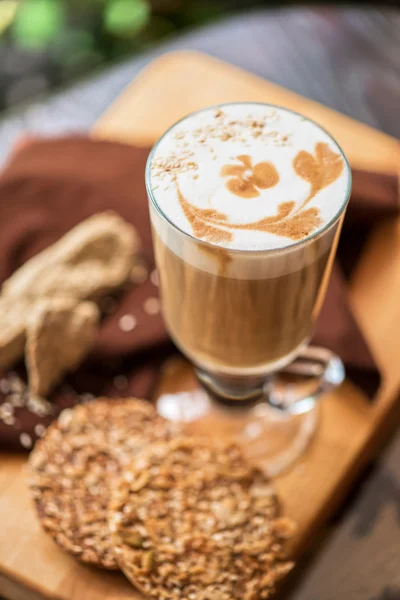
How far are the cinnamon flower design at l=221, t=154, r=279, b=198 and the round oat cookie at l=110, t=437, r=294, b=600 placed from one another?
0.34m

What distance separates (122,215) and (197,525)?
0.49 meters

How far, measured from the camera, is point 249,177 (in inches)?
26.5

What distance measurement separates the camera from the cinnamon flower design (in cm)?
66

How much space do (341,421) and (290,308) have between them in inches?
11.0

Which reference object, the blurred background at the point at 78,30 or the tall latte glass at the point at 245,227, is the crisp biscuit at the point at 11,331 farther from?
the blurred background at the point at 78,30

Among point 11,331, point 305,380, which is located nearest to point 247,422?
point 305,380

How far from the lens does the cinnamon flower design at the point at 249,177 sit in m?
0.66

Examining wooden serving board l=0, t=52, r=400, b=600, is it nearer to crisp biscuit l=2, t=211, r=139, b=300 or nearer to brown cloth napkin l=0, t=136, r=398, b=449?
brown cloth napkin l=0, t=136, r=398, b=449

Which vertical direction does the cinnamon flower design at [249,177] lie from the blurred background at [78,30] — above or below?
above

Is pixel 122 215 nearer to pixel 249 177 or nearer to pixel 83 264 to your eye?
pixel 83 264

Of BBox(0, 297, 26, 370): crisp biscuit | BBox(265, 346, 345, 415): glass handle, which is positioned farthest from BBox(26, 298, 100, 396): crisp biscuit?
BBox(265, 346, 345, 415): glass handle

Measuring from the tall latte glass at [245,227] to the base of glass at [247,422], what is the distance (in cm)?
16

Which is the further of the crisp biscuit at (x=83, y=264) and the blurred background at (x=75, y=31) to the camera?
the blurred background at (x=75, y=31)

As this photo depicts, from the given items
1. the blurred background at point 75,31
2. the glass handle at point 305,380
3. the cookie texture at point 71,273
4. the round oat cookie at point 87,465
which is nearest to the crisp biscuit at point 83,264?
the cookie texture at point 71,273
